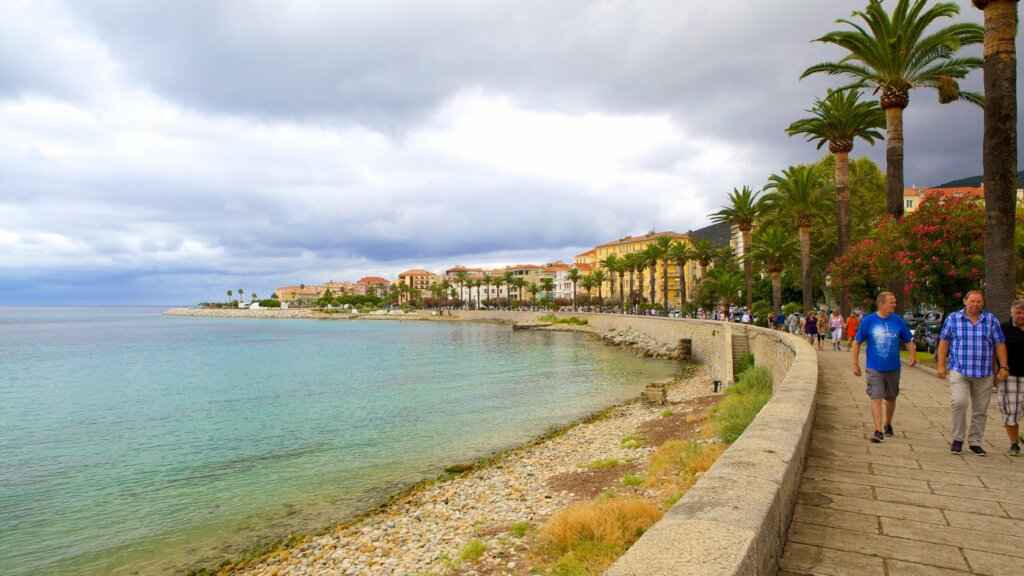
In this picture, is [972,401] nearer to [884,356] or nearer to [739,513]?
[884,356]

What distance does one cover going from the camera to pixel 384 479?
15094mm

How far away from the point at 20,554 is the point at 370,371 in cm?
3017

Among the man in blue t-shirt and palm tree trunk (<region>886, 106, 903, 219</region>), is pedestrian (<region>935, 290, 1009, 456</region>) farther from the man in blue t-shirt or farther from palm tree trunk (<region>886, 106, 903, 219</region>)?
palm tree trunk (<region>886, 106, 903, 219</region>)

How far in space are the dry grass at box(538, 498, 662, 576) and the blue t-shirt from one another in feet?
11.1

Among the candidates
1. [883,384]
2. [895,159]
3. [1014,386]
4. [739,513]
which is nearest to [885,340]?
[883,384]

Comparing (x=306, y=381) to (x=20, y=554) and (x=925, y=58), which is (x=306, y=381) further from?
(x=925, y=58)

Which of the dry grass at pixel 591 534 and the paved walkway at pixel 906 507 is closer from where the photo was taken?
the paved walkway at pixel 906 507

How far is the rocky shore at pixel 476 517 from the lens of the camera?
8773mm

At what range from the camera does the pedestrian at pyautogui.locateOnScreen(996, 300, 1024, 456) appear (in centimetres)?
621

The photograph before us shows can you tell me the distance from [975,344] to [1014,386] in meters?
0.59

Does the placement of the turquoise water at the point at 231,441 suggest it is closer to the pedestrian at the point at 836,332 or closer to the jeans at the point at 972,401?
the pedestrian at the point at 836,332

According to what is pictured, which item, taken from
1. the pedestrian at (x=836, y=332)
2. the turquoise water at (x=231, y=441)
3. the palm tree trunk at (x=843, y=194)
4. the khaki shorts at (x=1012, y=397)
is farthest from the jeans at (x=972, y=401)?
the palm tree trunk at (x=843, y=194)

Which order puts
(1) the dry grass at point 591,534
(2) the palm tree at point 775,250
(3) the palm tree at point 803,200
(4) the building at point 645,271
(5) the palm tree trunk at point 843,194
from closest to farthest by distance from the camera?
(1) the dry grass at point 591,534 → (5) the palm tree trunk at point 843,194 → (3) the palm tree at point 803,200 → (2) the palm tree at point 775,250 → (4) the building at point 645,271

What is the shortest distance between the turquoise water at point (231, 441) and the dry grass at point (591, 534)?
248 inches
